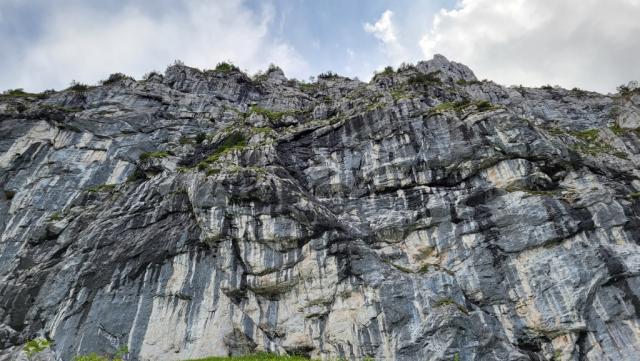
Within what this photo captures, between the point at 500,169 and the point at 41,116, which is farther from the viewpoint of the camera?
the point at 41,116

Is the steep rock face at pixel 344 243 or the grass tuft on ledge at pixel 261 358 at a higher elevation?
the steep rock face at pixel 344 243

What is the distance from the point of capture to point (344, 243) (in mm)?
35594

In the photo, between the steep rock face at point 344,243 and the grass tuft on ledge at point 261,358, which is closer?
the grass tuft on ledge at point 261,358

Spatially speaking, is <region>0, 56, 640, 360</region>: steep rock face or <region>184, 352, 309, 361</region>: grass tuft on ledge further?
<region>0, 56, 640, 360</region>: steep rock face

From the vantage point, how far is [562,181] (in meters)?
38.1

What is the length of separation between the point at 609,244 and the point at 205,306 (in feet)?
95.0

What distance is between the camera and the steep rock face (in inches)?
1209

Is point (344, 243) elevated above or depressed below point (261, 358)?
above

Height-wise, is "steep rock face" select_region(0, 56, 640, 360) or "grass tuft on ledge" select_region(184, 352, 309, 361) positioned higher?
"steep rock face" select_region(0, 56, 640, 360)

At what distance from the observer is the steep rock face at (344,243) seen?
30.7 meters

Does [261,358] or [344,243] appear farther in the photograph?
[344,243]

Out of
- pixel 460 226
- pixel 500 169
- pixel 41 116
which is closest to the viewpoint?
pixel 460 226

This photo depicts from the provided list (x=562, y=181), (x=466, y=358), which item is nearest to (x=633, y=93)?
(x=562, y=181)

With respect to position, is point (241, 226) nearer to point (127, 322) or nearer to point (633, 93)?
point (127, 322)
